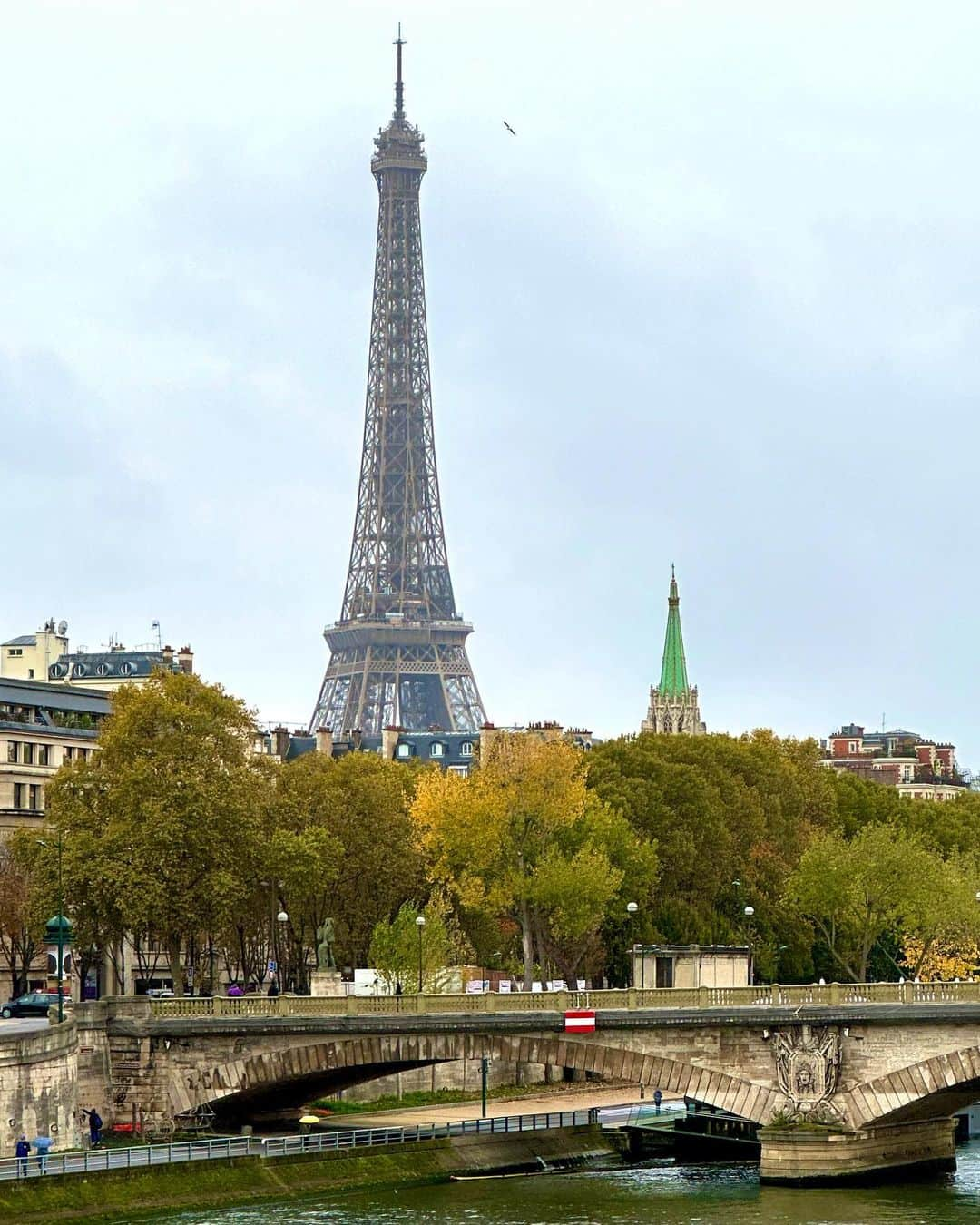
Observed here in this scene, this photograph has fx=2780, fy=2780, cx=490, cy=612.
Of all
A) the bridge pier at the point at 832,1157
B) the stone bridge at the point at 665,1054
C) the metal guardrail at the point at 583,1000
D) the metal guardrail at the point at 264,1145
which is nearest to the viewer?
the metal guardrail at the point at 264,1145

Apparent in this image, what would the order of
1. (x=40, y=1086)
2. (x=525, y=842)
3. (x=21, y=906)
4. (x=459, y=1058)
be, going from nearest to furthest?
(x=40, y=1086) → (x=459, y=1058) → (x=525, y=842) → (x=21, y=906)

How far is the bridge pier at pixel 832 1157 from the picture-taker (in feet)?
292

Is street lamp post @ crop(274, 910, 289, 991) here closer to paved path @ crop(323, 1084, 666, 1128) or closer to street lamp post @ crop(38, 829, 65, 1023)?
paved path @ crop(323, 1084, 666, 1128)

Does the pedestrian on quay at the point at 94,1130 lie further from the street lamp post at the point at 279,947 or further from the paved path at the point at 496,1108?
the street lamp post at the point at 279,947

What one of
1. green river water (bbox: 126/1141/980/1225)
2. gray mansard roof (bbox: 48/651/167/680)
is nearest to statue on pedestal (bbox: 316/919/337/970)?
green river water (bbox: 126/1141/980/1225)

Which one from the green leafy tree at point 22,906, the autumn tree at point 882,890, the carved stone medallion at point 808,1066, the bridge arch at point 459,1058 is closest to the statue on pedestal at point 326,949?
the bridge arch at point 459,1058

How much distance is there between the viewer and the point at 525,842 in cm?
12125

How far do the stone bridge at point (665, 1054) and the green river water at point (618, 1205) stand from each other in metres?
2.34

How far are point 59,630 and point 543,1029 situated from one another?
109 m

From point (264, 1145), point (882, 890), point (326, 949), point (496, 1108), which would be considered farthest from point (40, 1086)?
point (882, 890)

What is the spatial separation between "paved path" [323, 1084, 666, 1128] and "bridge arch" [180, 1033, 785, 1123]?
750 cm

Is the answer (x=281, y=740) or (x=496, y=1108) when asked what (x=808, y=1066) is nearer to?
(x=496, y=1108)

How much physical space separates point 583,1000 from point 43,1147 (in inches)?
775

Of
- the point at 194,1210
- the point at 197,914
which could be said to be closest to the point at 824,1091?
the point at 194,1210
